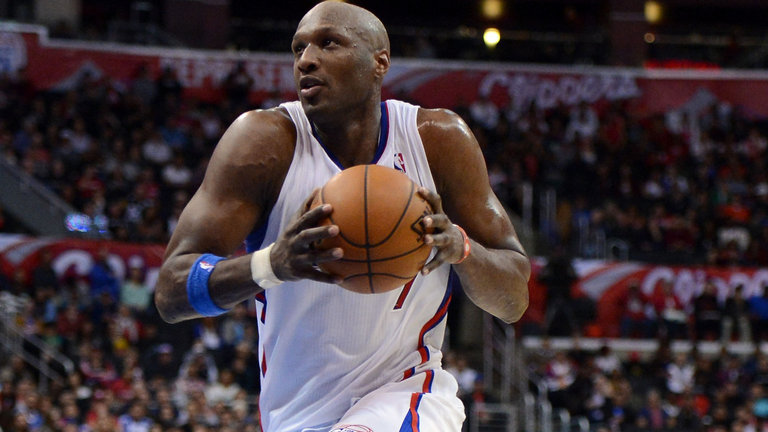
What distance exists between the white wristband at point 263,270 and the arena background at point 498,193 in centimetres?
1015

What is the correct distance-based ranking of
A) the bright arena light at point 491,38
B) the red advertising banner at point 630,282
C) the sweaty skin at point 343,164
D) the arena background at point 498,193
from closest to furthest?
the sweaty skin at point 343,164 < the arena background at point 498,193 < the red advertising banner at point 630,282 < the bright arena light at point 491,38

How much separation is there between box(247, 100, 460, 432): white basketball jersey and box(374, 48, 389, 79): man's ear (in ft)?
1.13

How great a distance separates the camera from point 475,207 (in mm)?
4652

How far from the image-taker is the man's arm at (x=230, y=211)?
13.0ft

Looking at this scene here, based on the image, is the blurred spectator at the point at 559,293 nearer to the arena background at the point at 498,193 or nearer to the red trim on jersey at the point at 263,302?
the arena background at the point at 498,193

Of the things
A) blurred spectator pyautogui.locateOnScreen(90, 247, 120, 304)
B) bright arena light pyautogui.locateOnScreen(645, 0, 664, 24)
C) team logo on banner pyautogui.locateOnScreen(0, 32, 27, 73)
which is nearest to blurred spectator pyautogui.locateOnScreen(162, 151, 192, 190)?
blurred spectator pyautogui.locateOnScreen(90, 247, 120, 304)

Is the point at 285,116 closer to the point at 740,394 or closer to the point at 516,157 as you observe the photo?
the point at 740,394

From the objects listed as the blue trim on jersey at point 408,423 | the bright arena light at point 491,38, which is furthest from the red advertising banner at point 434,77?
the blue trim on jersey at point 408,423

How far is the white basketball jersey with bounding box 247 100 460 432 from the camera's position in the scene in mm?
4461

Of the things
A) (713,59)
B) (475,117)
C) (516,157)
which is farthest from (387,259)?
(713,59)

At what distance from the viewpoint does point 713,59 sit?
91.6 feet

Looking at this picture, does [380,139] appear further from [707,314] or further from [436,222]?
[707,314]

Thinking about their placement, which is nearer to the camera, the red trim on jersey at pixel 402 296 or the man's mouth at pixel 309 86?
the man's mouth at pixel 309 86

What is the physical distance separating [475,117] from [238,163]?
20175 millimetres
